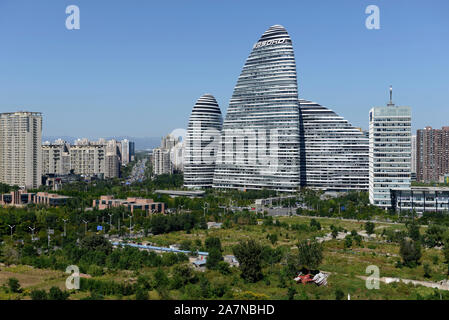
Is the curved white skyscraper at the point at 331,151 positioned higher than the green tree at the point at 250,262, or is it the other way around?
the curved white skyscraper at the point at 331,151

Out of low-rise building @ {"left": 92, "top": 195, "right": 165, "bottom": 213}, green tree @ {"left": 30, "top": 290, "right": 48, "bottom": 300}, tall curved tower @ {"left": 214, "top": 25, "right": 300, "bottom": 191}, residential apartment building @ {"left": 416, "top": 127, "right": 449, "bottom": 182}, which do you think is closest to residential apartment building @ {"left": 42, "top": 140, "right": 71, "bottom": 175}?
tall curved tower @ {"left": 214, "top": 25, "right": 300, "bottom": 191}

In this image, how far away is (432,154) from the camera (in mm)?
79125

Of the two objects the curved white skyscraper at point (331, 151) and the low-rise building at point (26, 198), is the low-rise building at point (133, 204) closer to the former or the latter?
the low-rise building at point (26, 198)

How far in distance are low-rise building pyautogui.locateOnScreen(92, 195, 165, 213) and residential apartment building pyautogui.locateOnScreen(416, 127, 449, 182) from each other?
5280cm

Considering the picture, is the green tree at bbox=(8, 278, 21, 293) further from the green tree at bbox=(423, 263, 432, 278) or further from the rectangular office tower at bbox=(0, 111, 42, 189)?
the rectangular office tower at bbox=(0, 111, 42, 189)

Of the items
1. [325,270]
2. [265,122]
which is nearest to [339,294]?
[325,270]

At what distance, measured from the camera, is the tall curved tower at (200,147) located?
67125 millimetres

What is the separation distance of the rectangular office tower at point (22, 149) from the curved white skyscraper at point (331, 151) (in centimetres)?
3836

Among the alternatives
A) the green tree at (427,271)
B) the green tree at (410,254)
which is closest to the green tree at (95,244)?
the green tree at (410,254)

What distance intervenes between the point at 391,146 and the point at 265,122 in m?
19.3

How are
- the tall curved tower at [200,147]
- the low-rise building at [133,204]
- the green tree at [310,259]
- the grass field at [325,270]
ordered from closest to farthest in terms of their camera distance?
1. the grass field at [325,270]
2. the green tree at [310,259]
3. the low-rise building at [133,204]
4. the tall curved tower at [200,147]

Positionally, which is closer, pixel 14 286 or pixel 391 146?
pixel 14 286

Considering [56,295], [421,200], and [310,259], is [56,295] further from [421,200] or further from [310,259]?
[421,200]
